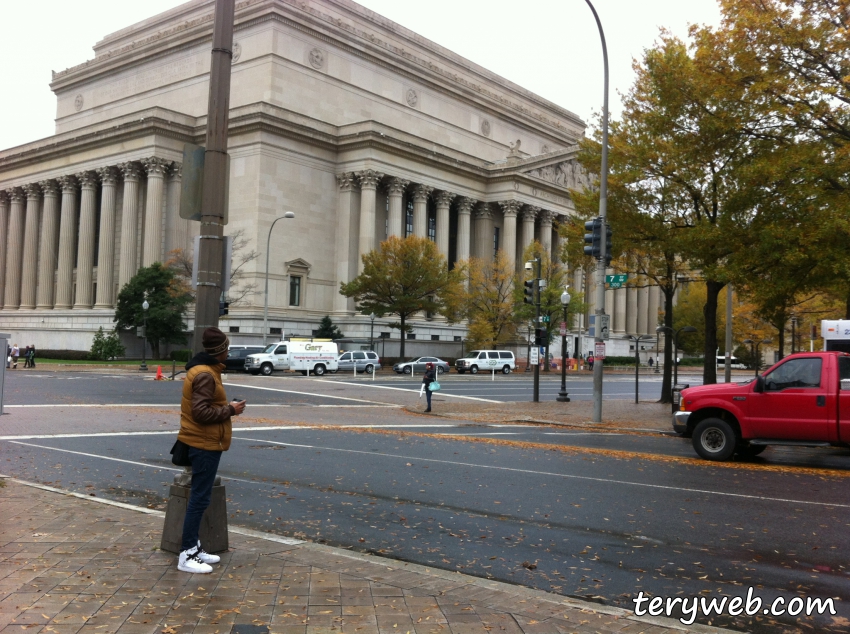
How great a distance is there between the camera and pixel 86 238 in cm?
7138

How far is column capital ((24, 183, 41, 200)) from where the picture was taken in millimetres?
75812

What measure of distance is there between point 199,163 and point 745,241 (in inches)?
704

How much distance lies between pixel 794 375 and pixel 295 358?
38009 millimetres

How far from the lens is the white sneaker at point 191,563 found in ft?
20.8

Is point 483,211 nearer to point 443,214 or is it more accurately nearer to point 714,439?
point 443,214

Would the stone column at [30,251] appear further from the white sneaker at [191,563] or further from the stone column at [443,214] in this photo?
the white sneaker at [191,563]

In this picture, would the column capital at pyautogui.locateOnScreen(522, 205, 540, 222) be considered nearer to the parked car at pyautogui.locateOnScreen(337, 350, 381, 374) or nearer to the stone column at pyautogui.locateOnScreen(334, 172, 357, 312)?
the stone column at pyautogui.locateOnScreen(334, 172, 357, 312)

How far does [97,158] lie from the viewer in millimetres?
69938

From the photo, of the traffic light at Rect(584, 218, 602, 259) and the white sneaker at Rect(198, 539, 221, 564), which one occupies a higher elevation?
the traffic light at Rect(584, 218, 602, 259)

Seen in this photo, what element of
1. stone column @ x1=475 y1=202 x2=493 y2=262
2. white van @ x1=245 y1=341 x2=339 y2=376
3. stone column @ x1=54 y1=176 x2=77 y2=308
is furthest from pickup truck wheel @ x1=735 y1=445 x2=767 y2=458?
stone column @ x1=54 y1=176 x2=77 y2=308

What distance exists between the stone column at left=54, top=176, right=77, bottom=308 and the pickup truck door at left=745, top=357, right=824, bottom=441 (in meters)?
69.7

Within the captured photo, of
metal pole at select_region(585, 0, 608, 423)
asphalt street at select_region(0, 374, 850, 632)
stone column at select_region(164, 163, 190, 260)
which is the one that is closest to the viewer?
asphalt street at select_region(0, 374, 850, 632)

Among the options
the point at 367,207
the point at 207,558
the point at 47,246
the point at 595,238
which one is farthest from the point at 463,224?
the point at 207,558

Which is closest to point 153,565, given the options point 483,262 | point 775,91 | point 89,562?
point 89,562
